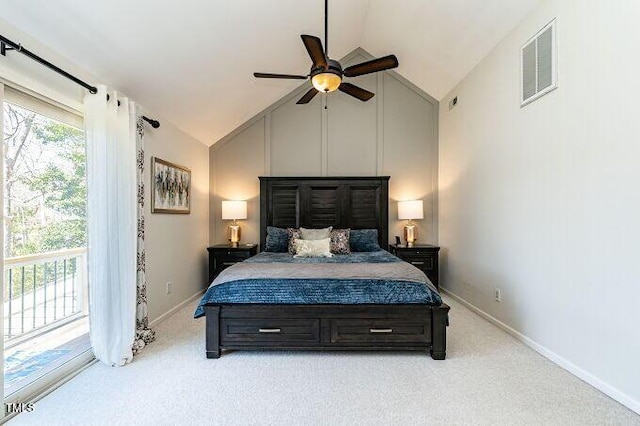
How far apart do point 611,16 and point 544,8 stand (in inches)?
29.7

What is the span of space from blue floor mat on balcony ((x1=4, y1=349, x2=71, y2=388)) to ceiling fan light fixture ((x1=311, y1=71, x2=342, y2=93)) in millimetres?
3008

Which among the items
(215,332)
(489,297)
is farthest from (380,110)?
(215,332)

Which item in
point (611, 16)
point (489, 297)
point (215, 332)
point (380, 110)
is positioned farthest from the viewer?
point (380, 110)

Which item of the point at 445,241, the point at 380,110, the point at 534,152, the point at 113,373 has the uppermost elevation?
the point at 380,110

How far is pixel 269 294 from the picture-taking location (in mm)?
2629

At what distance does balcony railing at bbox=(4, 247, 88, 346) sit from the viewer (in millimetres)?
2740

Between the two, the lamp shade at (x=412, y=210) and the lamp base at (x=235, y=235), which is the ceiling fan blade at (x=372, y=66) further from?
the lamp base at (x=235, y=235)

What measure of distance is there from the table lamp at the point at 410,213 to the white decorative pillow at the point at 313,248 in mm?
1362

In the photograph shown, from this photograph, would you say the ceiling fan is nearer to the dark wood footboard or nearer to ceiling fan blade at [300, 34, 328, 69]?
ceiling fan blade at [300, 34, 328, 69]

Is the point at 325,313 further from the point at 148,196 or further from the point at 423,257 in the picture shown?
the point at 423,257

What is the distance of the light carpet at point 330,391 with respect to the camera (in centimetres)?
183

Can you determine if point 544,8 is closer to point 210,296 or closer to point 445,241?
point 445,241

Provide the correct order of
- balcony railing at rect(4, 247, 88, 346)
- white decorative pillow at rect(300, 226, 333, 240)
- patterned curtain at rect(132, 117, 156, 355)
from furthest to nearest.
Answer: white decorative pillow at rect(300, 226, 333, 240) < patterned curtain at rect(132, 117, 156, 355) < balcony railing at rect(4, 247, 88, 346)

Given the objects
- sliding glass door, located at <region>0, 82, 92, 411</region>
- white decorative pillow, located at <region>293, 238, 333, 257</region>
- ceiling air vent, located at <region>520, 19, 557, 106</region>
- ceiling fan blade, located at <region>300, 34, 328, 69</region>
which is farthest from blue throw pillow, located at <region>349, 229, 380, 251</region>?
sliding glass door, located at <region>0, 82, 92, 411</region>
